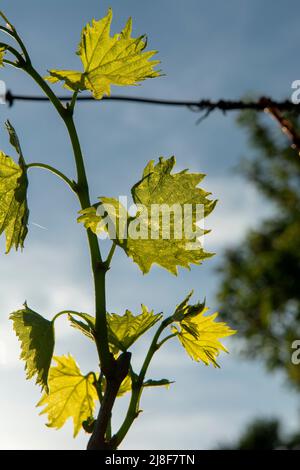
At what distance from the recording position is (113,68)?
2.00 feet

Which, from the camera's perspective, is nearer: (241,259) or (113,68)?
(113,68)

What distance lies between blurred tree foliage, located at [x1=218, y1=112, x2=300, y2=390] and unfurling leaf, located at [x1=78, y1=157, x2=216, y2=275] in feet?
39.8

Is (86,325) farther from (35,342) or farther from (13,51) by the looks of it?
(13,51)

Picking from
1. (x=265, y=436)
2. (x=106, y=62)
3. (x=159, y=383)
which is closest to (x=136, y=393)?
(x=159, y=383)

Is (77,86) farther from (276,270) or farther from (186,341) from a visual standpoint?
(276,270)

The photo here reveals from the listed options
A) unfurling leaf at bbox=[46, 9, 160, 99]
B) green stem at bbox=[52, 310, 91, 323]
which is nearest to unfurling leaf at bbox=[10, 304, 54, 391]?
Answer: green stem at bbox=[52, 310, 91, 323]

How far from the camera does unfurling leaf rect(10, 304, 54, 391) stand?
1.81ft

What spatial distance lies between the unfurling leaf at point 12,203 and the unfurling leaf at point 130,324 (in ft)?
0.37

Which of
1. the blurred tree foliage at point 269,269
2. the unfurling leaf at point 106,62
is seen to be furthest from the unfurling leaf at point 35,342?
the blurred tree foliage at point 269,269
